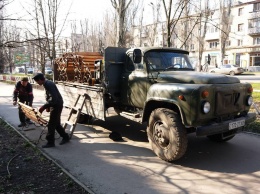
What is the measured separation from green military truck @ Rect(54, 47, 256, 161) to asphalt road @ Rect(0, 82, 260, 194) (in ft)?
1.21

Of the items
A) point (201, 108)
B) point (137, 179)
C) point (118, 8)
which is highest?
point (118, 8)

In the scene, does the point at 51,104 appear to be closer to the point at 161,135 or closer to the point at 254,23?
the point at 161,135

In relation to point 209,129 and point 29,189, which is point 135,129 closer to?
point 209,129

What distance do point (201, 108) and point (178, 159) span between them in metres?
1.19

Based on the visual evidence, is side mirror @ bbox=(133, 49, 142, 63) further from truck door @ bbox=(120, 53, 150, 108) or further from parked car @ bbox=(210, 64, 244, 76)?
parked car @ bbox=(210, 64, 244, 76)

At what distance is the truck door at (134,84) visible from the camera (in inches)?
242

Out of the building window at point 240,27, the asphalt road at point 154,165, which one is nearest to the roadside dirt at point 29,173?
the asphalt road at point 154,165

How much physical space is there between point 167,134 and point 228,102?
4.28 ft

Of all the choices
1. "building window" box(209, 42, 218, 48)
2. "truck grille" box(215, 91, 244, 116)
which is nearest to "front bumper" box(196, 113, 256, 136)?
"truck grille" box(215, 91, 244, 116)

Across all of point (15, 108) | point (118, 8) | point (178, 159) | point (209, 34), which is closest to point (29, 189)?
point (178, 159)

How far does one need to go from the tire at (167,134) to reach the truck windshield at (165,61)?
124cm

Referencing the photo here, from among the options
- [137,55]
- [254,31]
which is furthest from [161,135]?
[254,31]

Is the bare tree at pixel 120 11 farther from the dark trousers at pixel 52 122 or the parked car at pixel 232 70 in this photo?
the parked car at pixel 232 70

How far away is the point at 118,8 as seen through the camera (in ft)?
45.4
